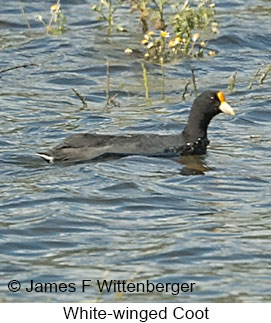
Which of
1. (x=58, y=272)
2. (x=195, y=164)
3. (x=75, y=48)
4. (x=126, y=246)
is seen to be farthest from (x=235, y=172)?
(x=75, y=48)

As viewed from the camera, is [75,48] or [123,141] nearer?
[123,141]

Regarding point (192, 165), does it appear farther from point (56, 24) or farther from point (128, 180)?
point (56, 24)

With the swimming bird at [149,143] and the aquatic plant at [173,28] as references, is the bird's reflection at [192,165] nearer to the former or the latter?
the swimming bird at [149,143]

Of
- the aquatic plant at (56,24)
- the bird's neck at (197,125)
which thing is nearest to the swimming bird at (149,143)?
the bird's neck at (197,125)

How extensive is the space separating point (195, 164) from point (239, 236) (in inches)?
94.9

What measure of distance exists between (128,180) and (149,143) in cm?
77

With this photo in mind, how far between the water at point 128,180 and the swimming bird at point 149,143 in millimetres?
95

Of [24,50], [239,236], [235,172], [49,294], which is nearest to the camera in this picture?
[49,294]

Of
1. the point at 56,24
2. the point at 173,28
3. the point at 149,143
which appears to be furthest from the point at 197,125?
the point at 56,24

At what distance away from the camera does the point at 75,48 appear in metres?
15.4

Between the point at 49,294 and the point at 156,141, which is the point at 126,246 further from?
the point at 156,141

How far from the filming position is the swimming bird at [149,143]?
10.6 m

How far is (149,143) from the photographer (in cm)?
1091

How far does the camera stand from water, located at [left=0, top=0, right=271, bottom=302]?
310 inches
